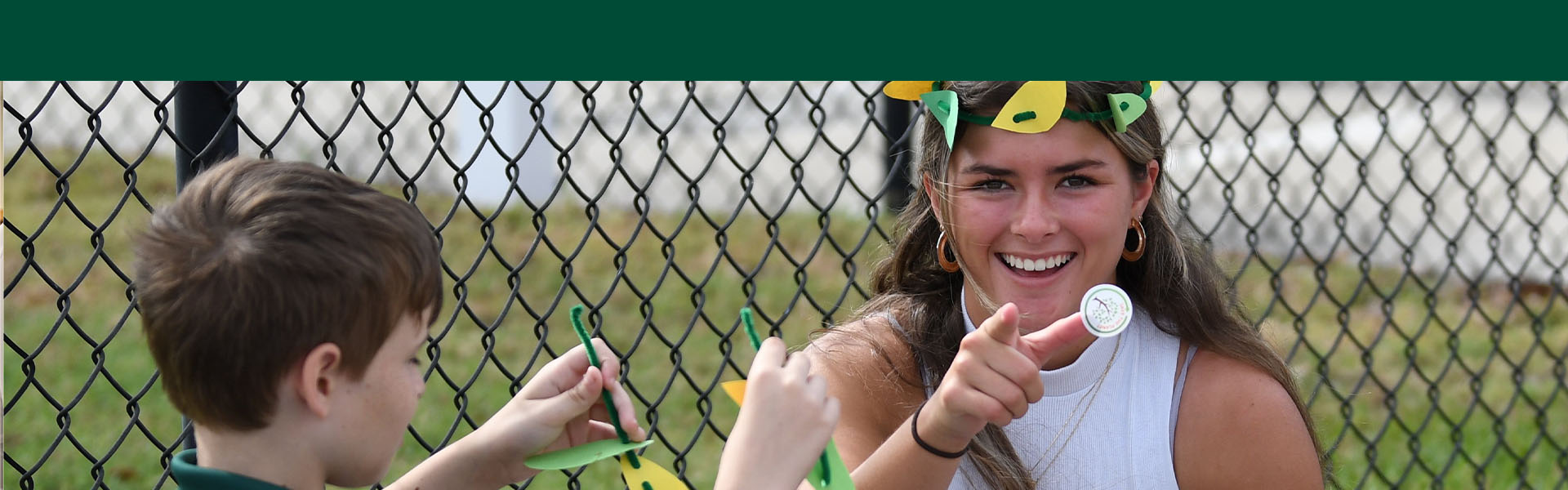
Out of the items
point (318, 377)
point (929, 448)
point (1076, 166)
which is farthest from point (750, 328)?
point (1076, 166)

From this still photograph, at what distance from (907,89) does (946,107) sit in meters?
0.09

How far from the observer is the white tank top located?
7.11 feet

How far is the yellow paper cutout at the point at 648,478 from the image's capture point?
5.45ft

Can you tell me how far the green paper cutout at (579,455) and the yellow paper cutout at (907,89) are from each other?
73 cm

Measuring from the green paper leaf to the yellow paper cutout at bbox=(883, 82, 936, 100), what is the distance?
67 cm

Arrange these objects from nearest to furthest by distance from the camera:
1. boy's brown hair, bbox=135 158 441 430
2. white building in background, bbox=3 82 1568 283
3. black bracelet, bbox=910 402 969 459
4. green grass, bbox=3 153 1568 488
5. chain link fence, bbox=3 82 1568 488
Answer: boy's brown hair, bbox=135 158 441 430, black bracelet, bbox=910 402 969 459, chain link fence, bbox=3 82 1568 488, green grass, bbox=3 153 1568 488, white building in background, bbox=3 82 1568 283

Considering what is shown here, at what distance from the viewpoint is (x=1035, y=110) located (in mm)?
2006

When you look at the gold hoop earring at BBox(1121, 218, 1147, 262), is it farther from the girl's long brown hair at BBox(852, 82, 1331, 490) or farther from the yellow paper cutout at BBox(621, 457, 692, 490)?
the yellow paper cutout at BBox(621, 457, 692, 490)

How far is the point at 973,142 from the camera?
210 cm

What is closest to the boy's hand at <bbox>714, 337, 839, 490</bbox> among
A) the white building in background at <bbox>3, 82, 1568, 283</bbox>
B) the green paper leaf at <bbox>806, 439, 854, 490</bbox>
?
the green paper leaf at <bbox>806, 439, 854, 490</bbox>

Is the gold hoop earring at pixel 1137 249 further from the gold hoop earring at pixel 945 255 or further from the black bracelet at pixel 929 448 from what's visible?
the black bracelet at pixel 929 448

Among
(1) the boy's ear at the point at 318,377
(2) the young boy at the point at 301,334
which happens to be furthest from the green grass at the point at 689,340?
(1) the boy's ear at the point at 318,377

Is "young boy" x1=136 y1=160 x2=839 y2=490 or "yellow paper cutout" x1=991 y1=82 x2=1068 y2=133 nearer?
"young boy" x1=136 y1=160 x2=839 y2=490

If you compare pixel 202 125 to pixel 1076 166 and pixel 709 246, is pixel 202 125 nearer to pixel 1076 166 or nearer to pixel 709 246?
pixel 1076 166
